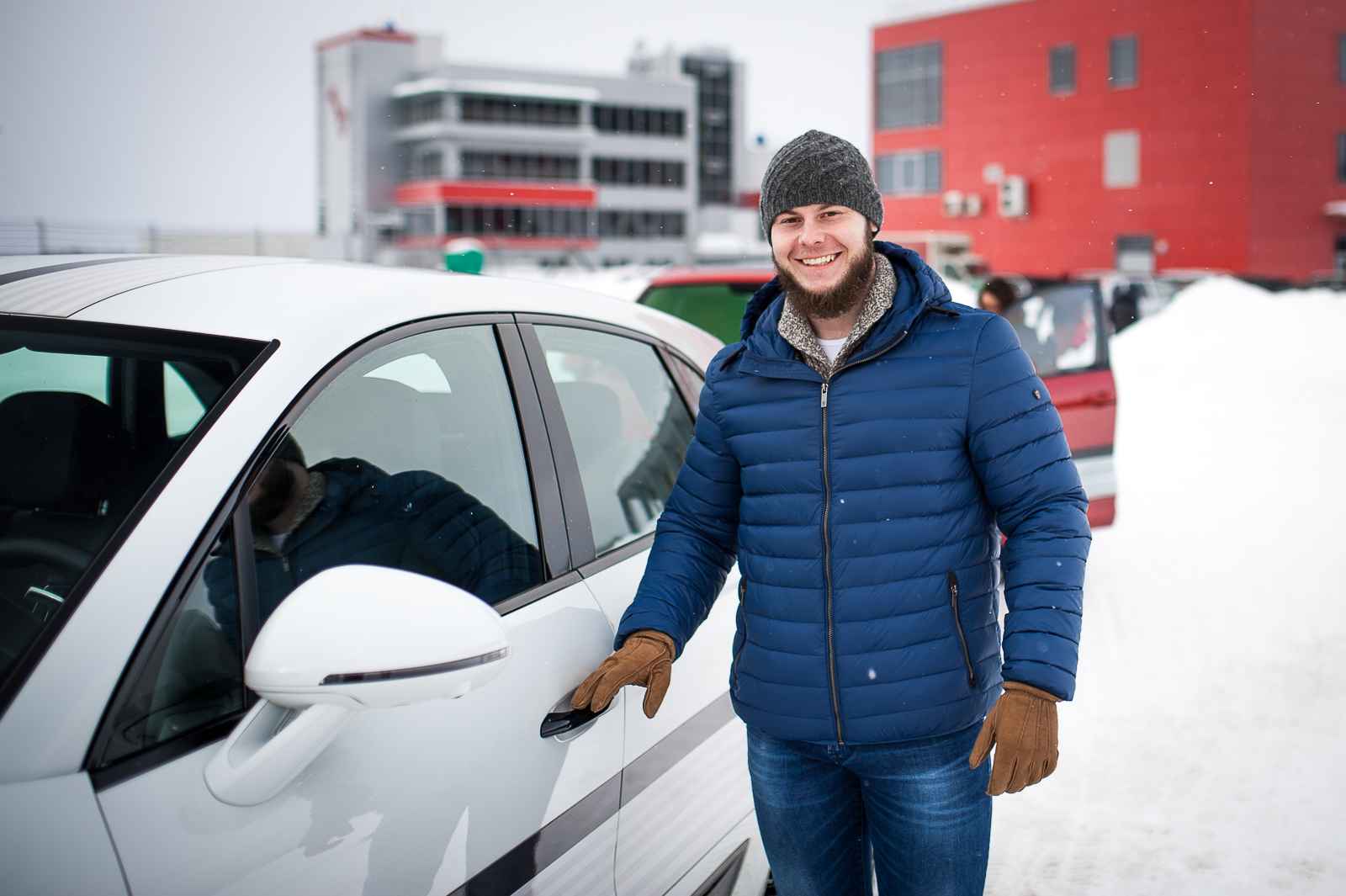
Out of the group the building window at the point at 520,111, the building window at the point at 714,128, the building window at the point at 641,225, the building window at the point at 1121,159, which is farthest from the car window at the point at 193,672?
the building window at the point at 714,128

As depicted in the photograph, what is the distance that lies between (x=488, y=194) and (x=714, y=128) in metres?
39.4

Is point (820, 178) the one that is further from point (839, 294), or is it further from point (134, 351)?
point (134, 351)

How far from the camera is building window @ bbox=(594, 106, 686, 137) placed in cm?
6669

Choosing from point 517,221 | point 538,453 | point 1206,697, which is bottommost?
point 1206,697

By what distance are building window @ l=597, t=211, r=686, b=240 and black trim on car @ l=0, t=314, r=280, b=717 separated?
6593cm

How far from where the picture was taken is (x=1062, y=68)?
35.8 m

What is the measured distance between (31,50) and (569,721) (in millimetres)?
7686

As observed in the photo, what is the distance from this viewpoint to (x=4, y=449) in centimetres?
154

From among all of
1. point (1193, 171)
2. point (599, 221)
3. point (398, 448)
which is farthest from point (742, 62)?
point (398, 448)

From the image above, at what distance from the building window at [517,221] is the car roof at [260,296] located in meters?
59.5

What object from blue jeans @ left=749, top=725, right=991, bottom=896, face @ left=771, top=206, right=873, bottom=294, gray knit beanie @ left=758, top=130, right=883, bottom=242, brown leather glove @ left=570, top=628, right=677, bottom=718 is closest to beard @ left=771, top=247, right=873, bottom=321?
face @ left=771, top=206, right=873, bottom=294

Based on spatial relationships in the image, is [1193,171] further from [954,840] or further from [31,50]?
[954,840]

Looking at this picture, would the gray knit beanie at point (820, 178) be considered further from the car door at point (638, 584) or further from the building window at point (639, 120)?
the building window at point (639, 120)

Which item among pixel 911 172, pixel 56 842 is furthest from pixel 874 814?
pixel 911 172
